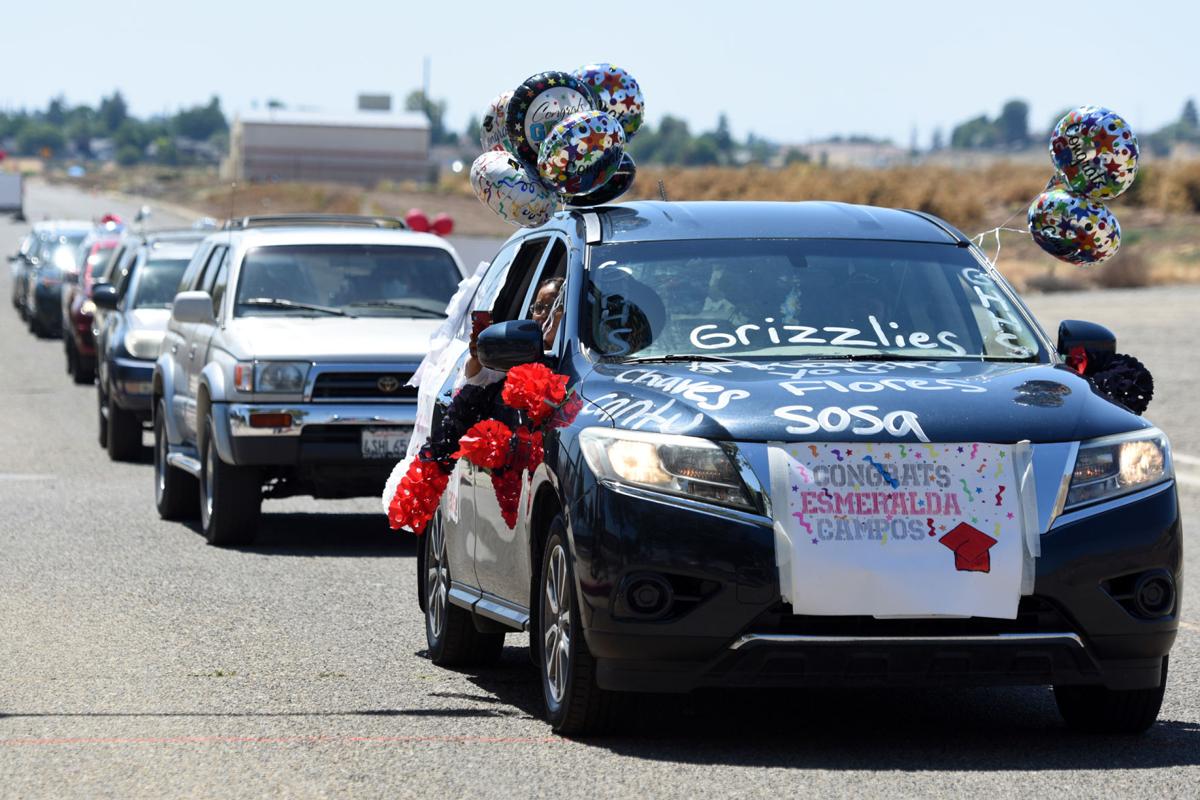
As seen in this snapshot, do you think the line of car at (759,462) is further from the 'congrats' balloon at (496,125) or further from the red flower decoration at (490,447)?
the 'congrats' balloon at (496,125)

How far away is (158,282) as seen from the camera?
813 inches

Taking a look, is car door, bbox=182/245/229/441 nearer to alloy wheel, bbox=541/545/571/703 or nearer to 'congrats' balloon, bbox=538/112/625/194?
'congrats' balloon, bbox=538/112/625/194

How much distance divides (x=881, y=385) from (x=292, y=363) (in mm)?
6733

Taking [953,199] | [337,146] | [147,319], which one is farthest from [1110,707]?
[337,146]

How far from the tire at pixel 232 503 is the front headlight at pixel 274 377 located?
0.38m

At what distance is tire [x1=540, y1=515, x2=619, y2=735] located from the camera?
22.8ft

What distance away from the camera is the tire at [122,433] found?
18641 millimetres

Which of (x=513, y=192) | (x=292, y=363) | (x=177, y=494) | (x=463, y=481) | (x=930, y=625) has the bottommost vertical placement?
(x=177, y=494)

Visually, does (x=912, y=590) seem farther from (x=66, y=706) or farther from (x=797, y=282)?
(x=66, y=706)

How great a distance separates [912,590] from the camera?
6.59 metres

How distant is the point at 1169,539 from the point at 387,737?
8.26 ft

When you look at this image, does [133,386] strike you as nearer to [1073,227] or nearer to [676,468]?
[1073,227]

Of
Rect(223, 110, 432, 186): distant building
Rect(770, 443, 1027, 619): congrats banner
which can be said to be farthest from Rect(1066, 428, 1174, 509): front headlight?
Rect(223, 110, 432, 186): distant building

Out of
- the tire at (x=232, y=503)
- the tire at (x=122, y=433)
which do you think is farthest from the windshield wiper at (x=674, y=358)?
the tire at (x=122, y=433)
